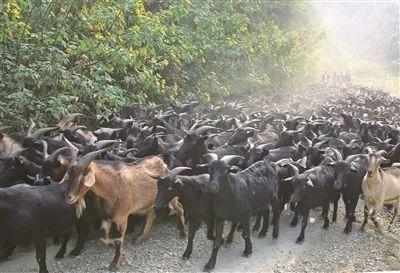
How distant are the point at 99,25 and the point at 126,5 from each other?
800mm

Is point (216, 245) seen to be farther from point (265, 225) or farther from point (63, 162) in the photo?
point (63, 162)

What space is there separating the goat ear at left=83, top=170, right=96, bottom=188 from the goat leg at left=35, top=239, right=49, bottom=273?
82 centimetres

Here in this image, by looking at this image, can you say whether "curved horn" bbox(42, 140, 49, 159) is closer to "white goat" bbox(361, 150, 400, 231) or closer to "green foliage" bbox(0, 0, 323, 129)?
"green foliage" bbox(0, 0, 323, 129)

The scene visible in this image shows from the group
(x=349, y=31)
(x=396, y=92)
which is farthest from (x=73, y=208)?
(x=349, y=31)

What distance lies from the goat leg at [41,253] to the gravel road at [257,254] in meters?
0.33

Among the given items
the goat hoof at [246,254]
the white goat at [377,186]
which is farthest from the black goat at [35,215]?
the white goat at [377,186]

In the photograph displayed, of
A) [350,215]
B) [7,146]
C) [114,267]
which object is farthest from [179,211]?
[350,215]

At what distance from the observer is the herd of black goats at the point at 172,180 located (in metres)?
5.55

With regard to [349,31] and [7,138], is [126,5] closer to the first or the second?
[7,138]

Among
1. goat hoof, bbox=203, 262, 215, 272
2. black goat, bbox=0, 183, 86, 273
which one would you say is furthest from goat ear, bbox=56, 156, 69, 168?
goat hoof, bbox=203, 262, 215, 272

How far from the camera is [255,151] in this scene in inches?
317

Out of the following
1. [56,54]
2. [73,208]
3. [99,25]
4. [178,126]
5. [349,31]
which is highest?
[349,31]

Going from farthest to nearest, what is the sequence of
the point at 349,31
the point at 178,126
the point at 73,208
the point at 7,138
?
1. the point at 349,31
2. the point at 178,126
3. the point at 7,138
4. the point at 73,208

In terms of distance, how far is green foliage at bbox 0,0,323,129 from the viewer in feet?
27.5
